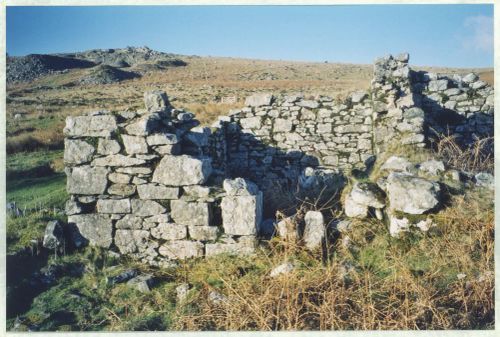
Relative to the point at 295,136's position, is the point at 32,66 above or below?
above

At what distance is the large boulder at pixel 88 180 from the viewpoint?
534cm

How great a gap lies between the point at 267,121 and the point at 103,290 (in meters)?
6.45

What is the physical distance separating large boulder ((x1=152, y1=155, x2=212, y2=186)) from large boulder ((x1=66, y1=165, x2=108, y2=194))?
0.76 metres

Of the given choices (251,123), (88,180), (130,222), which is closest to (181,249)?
(130,222)

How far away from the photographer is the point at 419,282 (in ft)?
13.0

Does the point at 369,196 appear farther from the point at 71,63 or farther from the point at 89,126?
the point at 71,63

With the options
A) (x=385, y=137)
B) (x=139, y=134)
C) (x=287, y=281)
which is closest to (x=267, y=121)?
(x=385, y=137)

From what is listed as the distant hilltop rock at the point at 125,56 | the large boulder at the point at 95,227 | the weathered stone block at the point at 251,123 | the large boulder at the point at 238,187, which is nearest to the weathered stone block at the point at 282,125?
the weathered stone block at the point at 251,123

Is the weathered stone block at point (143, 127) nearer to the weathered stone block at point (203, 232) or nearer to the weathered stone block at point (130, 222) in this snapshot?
the weathered stone block at point (130, 222)

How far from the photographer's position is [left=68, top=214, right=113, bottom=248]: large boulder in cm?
534

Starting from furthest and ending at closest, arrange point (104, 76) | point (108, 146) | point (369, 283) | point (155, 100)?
point (104, 76) → point (155, 100) → point (108, 146) → point (369, 283)

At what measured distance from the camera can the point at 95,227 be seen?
5367 mm

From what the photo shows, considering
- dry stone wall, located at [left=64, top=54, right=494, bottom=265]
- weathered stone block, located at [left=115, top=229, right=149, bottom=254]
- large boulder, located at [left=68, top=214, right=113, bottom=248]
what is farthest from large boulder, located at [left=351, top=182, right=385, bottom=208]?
large boulder, located at [left=68, top=214, right=113, bottom=248]

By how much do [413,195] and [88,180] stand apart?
14.0 feet
